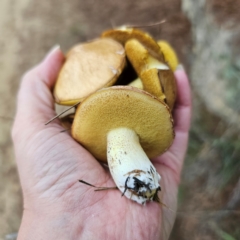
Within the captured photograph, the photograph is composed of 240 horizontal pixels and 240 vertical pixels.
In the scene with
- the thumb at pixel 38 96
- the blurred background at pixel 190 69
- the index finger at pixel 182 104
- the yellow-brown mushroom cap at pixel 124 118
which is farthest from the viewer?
the blurred background at pixel 190 69

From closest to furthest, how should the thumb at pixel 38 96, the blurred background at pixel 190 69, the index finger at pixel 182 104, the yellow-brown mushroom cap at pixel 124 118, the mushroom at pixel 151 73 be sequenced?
1. the yellow-brown mushroom cap at pixel 124 118
2. the mushroom at pixel 151 73
3. the thumb at pixel 38 96
4. the index finger at pixel 182 104
5. the blurred background at pixel 190 69

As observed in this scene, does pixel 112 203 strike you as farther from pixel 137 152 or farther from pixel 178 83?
pixel 178 83

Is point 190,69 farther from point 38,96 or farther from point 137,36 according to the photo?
point 38,96

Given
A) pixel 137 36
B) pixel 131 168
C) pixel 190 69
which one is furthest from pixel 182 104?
pixel 190 69

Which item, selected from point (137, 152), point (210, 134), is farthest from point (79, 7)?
point (137, 152)

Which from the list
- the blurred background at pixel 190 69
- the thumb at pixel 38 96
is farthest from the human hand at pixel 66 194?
the blurred background at pixel 190 69

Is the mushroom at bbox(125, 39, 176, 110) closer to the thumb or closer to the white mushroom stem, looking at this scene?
the white mushroom stem

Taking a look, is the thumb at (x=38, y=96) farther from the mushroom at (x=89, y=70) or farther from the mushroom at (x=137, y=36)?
the mushroom at (x=137, y=36)
